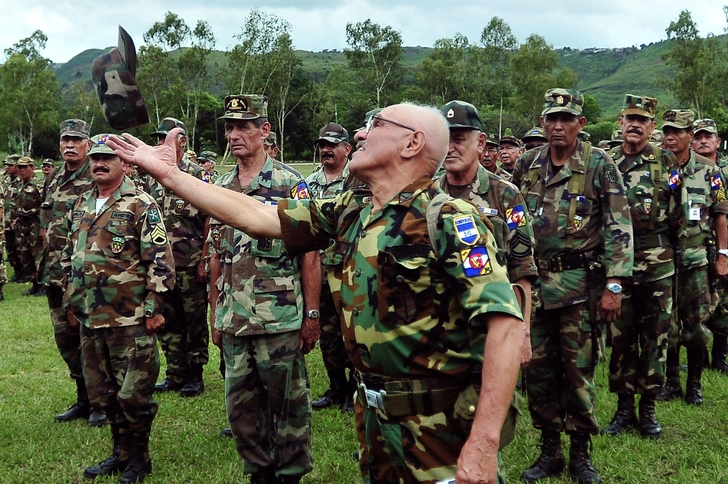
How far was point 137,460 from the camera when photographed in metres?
4.77

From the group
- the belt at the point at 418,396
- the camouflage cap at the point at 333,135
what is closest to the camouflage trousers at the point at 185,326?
the camouflage cap at the point at 333,135

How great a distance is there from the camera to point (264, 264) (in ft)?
14.5

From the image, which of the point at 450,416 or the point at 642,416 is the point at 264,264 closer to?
the point at 450,416

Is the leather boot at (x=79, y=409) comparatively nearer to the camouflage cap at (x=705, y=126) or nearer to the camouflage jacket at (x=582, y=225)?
the camouflage jacket at (x=582, y=225)

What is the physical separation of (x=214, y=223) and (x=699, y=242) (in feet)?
15.6

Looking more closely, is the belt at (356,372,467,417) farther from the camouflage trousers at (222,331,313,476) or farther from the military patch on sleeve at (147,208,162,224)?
the military patch on sleeve at (147,208,162,224)

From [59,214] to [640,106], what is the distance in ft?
18.2

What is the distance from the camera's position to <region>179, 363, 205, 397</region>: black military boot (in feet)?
22.5

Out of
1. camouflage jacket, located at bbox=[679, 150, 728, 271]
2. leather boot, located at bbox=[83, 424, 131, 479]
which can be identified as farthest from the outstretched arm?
camouflage jacket, located at bbox=[679, 150, 728, 271]

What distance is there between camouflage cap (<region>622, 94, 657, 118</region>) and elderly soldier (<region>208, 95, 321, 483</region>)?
9.68 feet

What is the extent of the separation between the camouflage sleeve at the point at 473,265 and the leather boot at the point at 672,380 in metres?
5.02

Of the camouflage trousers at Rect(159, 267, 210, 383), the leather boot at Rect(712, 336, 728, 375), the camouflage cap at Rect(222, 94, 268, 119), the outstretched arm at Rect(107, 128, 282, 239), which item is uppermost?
the camouflage cap at Rect(222, 94, 268, 119)

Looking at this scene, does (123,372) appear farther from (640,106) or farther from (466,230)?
(640,106)

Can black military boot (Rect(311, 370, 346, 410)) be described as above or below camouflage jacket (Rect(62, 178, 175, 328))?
below
